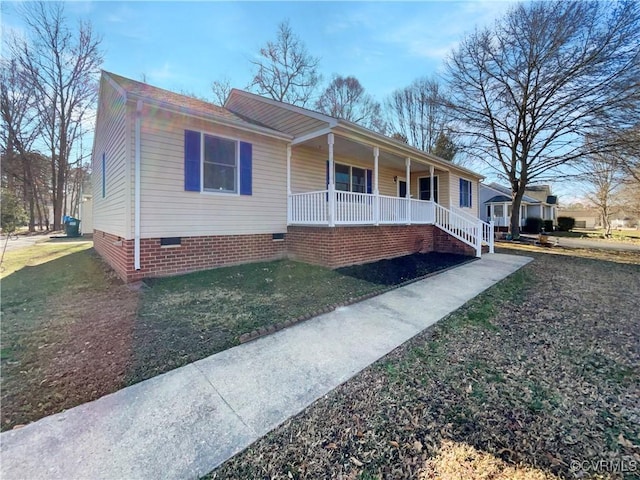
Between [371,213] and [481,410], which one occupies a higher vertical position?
[371,213]

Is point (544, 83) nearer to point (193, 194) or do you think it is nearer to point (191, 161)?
point (191, 161)

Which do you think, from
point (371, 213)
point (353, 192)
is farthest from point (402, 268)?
point (353, 192)

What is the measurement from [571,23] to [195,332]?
1868cm

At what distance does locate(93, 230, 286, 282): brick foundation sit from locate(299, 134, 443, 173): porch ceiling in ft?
10.2

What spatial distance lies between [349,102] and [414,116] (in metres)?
5.80

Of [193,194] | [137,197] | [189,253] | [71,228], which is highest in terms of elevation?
[193,194]

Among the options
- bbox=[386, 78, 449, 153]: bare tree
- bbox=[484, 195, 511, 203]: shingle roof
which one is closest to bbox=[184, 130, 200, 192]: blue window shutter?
bbox=[386, 78, 449, 153]: bare tree

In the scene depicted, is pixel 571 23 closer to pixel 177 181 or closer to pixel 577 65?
pixel 577 65

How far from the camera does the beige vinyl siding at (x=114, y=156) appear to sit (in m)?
6.18

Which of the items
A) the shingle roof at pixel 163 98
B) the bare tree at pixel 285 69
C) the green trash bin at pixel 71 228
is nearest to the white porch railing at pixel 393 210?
the shingle roof at pixel 163 98

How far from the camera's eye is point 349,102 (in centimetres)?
2452

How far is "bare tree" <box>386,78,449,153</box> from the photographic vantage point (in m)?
24.4

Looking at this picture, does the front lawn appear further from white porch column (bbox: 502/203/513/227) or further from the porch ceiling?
white porch column (bbox: 502/203/513/227)

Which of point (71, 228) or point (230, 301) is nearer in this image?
point (230, 301)
